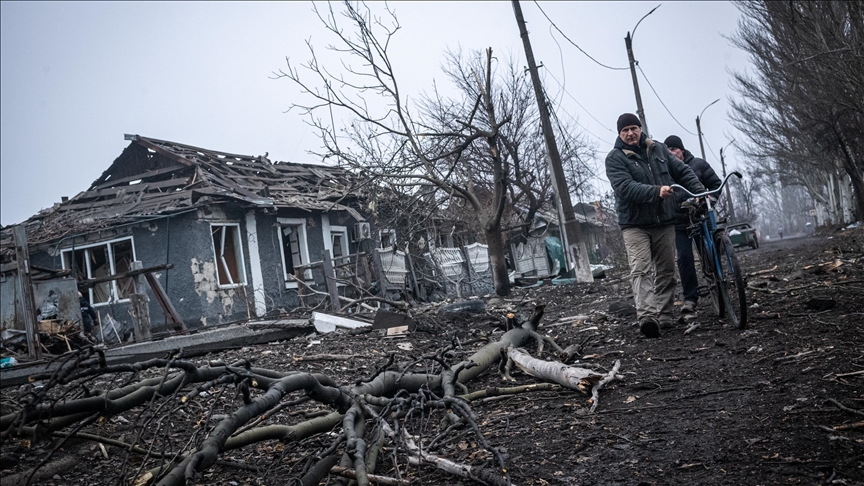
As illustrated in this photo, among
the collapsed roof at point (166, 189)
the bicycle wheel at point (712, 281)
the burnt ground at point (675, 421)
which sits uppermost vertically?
the collapsed roof at point (166, 189)

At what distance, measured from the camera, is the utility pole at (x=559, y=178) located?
14.4 m

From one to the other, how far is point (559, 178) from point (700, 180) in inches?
311

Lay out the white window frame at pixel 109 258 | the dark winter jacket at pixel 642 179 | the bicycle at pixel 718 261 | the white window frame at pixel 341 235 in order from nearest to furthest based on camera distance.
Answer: the bicycle at pixel 718 261 < the dark winter jacket at pixel 642 179 < the white window frame at pixel 109 258 < the white window frame at pixel 341 235

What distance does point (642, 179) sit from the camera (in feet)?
19.3

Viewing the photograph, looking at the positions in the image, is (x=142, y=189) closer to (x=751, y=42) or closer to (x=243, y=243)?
(x=243, y=243)

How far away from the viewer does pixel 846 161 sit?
23.5 metres

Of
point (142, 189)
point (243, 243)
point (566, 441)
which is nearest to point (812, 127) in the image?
point (243, 243)

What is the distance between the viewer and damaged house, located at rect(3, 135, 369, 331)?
15414mm

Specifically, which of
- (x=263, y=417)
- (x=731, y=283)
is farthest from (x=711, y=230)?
(x=263, y=417)

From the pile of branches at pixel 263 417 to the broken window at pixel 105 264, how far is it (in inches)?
529

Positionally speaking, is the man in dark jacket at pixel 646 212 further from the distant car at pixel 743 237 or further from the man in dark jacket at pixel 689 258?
the distant car at pixel 743 237

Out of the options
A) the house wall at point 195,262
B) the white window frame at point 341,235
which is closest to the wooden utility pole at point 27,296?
the house wall at point 195,262

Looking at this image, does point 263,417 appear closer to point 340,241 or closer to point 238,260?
point 238,260

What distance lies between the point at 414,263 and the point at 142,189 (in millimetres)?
8401
